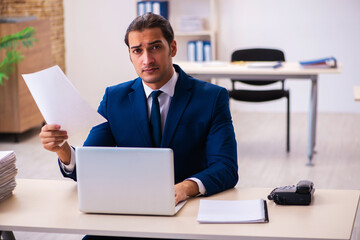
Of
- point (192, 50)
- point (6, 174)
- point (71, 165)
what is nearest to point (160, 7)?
point (192, 50)

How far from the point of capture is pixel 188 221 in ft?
6.19

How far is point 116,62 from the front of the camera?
693 cm

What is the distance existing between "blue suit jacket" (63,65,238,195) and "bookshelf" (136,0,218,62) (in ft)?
15.0

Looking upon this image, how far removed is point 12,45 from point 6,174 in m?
3.61

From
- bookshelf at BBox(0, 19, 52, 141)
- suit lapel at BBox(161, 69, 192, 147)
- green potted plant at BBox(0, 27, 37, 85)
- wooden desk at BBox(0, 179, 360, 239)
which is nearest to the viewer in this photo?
wooden desk at BBox(0, 179, 360, 239)

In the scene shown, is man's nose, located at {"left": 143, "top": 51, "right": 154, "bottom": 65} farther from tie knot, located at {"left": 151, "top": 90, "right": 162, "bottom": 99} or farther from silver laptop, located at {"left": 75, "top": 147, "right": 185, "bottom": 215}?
silver laptop, located at {"left": 75, "top": 147, "right": 185, "bottom": 215}

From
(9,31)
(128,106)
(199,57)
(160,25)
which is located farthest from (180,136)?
(199,57)

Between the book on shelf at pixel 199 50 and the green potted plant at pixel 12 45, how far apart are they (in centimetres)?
194

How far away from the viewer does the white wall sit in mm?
→ 6844

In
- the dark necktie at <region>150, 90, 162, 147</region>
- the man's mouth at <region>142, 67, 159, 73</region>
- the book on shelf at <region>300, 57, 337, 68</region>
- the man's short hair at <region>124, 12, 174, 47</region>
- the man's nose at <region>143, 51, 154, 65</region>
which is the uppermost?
the man's short hair at <region>124, 12, 174, 47</region>

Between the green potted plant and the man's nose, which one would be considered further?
the green potted plant

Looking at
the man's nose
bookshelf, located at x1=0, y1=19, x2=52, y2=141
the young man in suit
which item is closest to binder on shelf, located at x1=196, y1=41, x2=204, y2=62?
bookshelf, located at x1=0, y1=19, x2=52, y2=141

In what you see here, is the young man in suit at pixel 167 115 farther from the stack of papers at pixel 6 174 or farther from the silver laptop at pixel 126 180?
the silver laptop at pixel 126 180

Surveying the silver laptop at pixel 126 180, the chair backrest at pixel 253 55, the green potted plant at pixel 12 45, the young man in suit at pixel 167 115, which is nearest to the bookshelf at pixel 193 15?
the chair backrest at pixel 253 55
